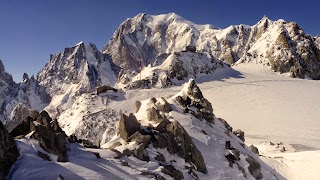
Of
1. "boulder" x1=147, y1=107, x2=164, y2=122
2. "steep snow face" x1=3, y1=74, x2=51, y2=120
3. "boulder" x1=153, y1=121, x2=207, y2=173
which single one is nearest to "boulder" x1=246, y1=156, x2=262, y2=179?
"boulder" x1=153, y1=121, x2=207, y2=173

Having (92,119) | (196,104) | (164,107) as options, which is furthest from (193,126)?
(92,119)

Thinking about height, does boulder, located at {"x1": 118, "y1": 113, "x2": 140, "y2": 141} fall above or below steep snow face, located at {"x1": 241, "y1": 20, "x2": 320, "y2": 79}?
below

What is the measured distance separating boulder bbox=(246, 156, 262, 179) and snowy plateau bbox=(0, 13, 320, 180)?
9 cm

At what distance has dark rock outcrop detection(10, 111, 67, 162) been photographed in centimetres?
1945

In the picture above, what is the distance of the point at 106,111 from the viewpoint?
1960 inches

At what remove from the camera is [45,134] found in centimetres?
1989

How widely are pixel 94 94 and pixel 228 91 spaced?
30.6m

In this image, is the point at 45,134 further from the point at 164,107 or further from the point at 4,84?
the point at 4,84

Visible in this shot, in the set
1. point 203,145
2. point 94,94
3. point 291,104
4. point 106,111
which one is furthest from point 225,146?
point 291,104

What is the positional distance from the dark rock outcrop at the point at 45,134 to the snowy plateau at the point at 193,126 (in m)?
0.06

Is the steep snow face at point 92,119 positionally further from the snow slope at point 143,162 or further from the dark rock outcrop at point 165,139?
the dark rock outcrop at point 165,139

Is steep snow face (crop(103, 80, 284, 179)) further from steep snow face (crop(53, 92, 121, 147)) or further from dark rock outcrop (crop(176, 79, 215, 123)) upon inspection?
steep snow face (crop(53, 92, 121, 147))

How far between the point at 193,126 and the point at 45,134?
46.8ft

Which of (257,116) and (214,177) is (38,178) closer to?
(214,177)
